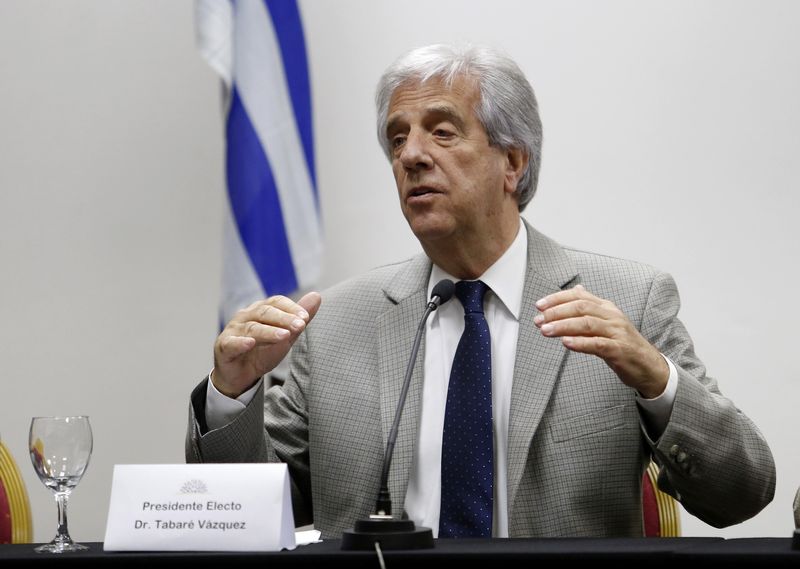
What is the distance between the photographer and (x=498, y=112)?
2.44 m

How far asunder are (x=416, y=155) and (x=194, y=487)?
1.03m

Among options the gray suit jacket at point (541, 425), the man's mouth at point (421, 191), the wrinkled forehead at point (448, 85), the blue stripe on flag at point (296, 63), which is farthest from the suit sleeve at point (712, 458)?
the blue stripe on flag at point (296, 63)

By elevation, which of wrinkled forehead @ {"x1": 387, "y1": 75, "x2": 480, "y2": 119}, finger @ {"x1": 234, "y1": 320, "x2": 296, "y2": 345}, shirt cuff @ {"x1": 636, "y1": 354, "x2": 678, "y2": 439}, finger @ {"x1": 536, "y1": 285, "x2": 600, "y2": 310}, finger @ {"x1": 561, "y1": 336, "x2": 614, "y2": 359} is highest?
wrinkled forehead @ {"x1": 387, "y1": 75, "x2": 480, "y2": 119}

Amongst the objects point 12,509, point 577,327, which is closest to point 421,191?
point 577,327

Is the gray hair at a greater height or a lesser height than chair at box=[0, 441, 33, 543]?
greater

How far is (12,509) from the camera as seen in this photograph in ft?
8.24

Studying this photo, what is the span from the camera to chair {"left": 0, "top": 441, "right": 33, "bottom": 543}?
2.51m

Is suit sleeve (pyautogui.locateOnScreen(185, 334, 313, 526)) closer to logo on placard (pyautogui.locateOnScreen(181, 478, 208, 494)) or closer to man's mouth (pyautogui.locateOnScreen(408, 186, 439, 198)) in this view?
man's mouth (pyautogui.locateOnScreen(408, 186, 439, 198))

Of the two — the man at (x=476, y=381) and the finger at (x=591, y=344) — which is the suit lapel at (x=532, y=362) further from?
the finger at (x=591, y=344)

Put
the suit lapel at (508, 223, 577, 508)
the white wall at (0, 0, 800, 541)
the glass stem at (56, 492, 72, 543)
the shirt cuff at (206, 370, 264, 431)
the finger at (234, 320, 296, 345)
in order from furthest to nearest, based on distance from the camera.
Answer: the white wall at (0, 0, 800, 541) < the suit lapel at (508, 223, 577, 508) < the shirt cuff at (206, 370, 264, 431) < the finger at (234, 320, 296, 345) < the glass stem at (56, 492, 72, 543)

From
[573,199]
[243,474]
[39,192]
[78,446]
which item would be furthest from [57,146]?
[243,474]

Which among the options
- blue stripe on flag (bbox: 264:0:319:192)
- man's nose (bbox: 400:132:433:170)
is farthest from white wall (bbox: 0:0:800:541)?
man's nose (bbox: 400:132:433:170)

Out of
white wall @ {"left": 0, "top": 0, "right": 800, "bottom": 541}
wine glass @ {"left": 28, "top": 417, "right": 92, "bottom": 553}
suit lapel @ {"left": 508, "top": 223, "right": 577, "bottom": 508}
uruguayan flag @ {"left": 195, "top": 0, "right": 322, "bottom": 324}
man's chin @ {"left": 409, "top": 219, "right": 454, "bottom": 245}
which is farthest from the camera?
white wall @ {"left": 0, "top": 0, "right": 800, "bottom": 541}

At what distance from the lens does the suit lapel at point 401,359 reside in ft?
7.41
